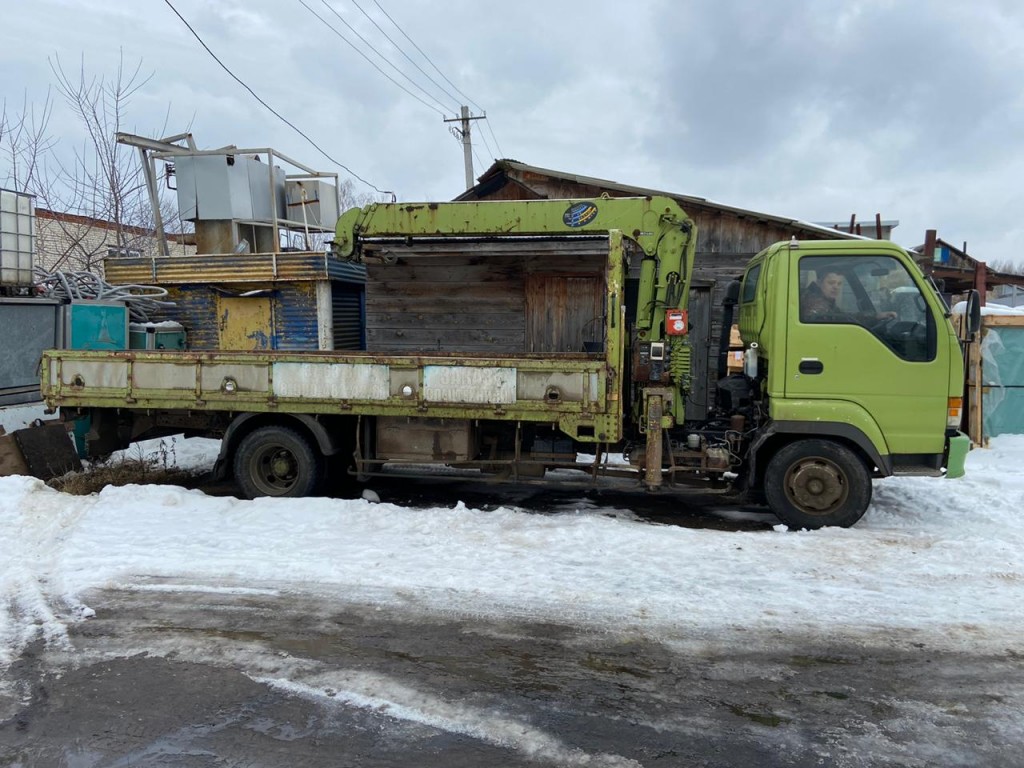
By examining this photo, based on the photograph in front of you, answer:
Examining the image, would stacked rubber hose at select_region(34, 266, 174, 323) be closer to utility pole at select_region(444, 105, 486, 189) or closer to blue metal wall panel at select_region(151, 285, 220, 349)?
blue metal wall panel at select_region(151, 285, 220, 349)

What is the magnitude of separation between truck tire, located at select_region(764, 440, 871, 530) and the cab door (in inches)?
12.7

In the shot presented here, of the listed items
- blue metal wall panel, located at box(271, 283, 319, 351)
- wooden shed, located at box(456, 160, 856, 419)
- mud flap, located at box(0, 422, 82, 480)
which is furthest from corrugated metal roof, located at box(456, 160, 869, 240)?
mud flap, located at box(0, 422, 82, 480)

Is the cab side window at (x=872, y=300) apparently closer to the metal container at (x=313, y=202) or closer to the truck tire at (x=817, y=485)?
the truck tire at (x=817, y=485)

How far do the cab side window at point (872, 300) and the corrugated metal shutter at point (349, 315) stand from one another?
7132 millimetres

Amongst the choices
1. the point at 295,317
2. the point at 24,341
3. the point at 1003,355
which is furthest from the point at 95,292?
the point at 1003,355

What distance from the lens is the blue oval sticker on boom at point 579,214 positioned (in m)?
7.05

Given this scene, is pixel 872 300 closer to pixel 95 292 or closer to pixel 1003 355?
pixel 1003 355

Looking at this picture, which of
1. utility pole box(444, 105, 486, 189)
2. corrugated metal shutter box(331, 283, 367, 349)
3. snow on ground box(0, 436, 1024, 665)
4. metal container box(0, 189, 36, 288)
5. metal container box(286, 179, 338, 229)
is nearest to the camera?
snow on ground box(0, 436, 1024, 665)

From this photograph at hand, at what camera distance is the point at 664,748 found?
10.5 ft

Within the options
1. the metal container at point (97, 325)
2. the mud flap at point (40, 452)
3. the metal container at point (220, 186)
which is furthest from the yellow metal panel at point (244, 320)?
the mud flap at point (40, 452)

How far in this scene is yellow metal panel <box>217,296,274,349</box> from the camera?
1113 centimetres

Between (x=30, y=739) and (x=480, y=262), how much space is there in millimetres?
8189

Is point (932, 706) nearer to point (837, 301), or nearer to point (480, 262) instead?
point (837, 301)

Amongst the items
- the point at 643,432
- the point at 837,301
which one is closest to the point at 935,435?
the point at 837,301
